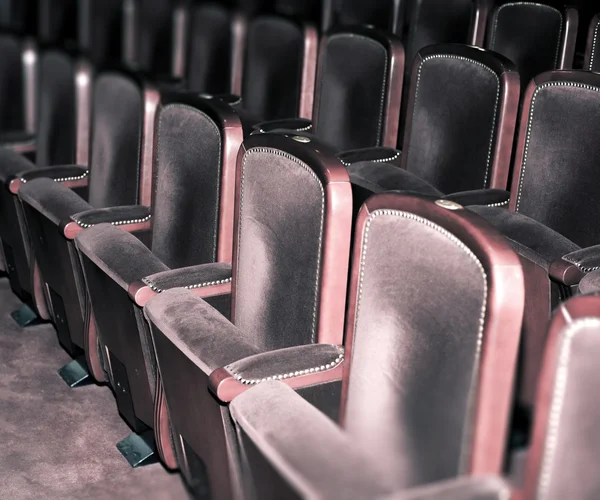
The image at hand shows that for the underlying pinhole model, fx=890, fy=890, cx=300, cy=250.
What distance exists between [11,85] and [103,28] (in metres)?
0.46

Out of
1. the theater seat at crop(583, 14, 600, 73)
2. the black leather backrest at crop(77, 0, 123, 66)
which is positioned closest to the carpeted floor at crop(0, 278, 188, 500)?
the theater seat at crop(583, 14, 600, 73)

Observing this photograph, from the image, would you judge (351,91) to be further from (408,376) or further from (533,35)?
(408,376)

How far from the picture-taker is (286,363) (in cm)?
39

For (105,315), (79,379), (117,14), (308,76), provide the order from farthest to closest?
1. (117,14)
2. (308,76)
3. (79,379)
4. (105,315)

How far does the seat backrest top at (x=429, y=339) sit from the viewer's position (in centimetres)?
30

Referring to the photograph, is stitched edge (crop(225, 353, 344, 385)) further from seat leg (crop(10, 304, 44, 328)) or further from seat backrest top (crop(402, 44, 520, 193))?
seat leg (crop(10, 304, 44, 328))

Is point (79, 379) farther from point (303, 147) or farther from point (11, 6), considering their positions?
point (11, 6)

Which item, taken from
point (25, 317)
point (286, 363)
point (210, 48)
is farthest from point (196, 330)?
point (210, 48)

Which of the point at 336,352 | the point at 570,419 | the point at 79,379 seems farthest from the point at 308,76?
the point at 570,419

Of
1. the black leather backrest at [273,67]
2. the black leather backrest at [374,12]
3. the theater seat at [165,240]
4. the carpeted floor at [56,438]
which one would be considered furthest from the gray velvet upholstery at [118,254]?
the black leather backrest at [374,12]

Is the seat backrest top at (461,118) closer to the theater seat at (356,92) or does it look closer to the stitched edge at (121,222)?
the theater seat at (356,92)

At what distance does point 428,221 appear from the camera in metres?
0.33

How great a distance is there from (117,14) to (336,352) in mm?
1019

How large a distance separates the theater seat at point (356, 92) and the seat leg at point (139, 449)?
27 cm
